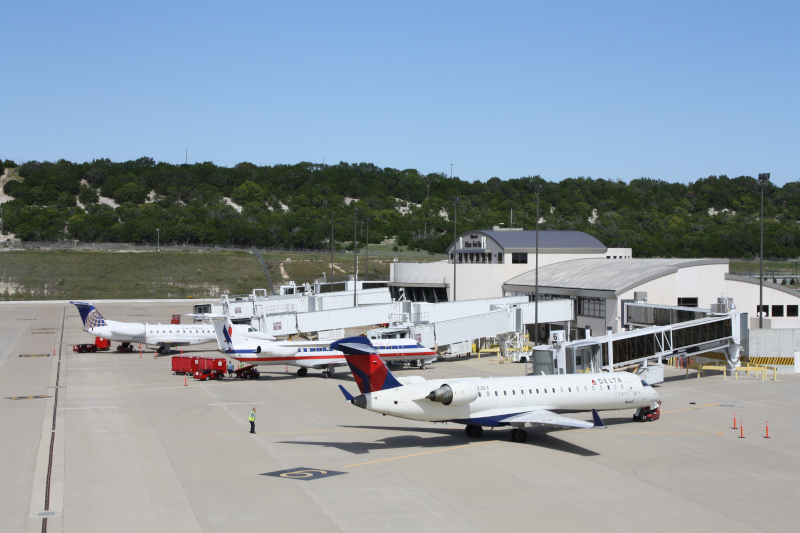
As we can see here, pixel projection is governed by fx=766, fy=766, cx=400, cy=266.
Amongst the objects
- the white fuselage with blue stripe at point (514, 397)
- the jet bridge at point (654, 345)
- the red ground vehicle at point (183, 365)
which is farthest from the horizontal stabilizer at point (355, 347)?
the red ground vehicle at point (183, 365)

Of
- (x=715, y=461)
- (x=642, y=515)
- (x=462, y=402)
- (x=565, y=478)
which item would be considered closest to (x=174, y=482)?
(x=462, y=402)

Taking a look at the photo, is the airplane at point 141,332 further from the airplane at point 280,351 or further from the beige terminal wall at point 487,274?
the beige terminal wall at point 487,274

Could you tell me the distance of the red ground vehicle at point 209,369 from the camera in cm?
5672

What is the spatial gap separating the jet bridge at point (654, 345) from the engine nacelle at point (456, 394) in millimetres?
14806

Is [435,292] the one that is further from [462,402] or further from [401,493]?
[401,493]

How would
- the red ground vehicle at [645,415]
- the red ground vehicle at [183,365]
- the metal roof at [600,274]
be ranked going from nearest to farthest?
the red ground vehicle at [645,415] < the red ground vehicle at [183,365] < the metal roof at [600,274]

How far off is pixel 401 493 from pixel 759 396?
30.2m

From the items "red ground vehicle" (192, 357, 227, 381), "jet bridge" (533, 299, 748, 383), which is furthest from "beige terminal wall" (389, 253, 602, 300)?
"red ground vehicle" (192, 357, 227, 381)

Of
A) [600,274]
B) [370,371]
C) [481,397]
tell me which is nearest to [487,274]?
[600,274]

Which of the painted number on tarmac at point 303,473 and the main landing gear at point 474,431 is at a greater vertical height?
the main landing gear at point 474,431

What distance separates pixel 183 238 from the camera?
638 feet

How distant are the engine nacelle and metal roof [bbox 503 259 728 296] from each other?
36.0m

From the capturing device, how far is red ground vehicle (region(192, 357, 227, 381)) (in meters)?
56.7

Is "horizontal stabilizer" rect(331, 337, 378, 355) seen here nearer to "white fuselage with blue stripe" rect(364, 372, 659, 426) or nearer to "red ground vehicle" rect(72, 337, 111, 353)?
"white fuselage with blue stripe" rect(364, 372, 659, 426)
